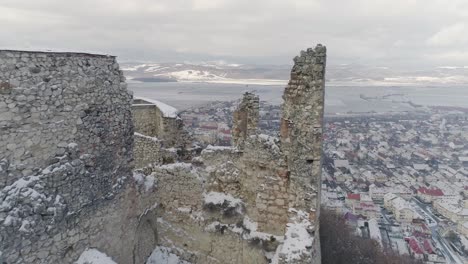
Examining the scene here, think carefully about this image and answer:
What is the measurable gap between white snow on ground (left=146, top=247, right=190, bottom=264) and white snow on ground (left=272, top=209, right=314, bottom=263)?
3.27 metres

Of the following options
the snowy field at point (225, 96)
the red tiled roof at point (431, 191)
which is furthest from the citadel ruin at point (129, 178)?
the snowy field at point (225, 96)

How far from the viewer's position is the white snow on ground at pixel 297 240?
6.94 meters

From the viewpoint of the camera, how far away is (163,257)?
962 cm

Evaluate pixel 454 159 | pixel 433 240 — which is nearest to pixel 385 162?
pixel 454 159

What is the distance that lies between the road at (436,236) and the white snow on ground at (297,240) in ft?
99.8

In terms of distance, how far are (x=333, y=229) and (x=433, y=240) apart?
16650mm

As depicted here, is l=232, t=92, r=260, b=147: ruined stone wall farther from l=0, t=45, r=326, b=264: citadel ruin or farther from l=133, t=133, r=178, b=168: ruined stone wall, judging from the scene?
l=133, t=133, r=178, b=168: ruined stone wall

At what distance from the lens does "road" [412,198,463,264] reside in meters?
33.6

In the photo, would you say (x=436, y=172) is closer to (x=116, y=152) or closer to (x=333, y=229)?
(x=333, y=229)

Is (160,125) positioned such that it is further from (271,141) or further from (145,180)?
(271,141)

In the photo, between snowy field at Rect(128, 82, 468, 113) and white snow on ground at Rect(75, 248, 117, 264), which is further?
snowy field at Rect(128, 82, 468, 113)

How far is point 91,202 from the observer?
21.3ft

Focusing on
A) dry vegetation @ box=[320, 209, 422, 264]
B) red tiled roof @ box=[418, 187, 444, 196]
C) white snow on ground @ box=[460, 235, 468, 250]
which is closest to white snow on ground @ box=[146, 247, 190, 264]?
dry vegetation @ box=[320, 209, 422, 264]

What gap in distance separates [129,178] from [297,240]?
3.40m
